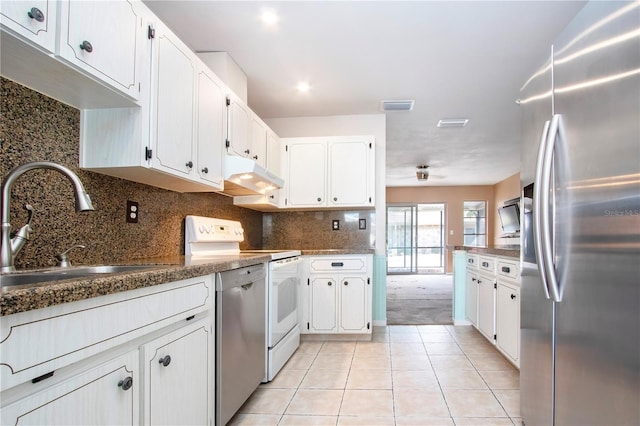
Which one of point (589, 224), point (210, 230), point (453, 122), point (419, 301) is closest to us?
point (589, 224)

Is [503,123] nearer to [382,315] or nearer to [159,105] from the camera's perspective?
[382,315]

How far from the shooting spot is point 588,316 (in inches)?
47.6

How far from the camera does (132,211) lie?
207 centimetres

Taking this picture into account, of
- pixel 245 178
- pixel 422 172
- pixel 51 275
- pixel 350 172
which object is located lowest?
pixel 51 275

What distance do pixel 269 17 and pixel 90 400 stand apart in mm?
2186

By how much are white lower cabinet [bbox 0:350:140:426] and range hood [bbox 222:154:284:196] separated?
1.56 metres

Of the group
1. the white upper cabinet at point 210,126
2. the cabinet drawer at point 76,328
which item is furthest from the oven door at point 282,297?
the cabinet drawer at point 76,328

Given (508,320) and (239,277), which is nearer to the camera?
(239,277)

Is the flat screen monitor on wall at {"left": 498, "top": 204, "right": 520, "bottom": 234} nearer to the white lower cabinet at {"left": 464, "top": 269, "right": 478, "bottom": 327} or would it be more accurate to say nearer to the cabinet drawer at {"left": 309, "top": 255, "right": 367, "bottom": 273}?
the white lower cabinet at {"left": 464, "top": 269, "right": 478, "bottom": 327}

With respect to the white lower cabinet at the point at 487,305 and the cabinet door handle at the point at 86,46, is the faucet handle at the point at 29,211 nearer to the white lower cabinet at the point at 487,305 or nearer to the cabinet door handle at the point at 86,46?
the cabinet door handle at the point at 86,46

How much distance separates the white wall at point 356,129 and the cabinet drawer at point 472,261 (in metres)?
0.90

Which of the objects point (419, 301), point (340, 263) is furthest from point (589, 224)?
point (419, 301)

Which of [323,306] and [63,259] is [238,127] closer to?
[63,259]

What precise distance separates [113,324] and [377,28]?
226cm
